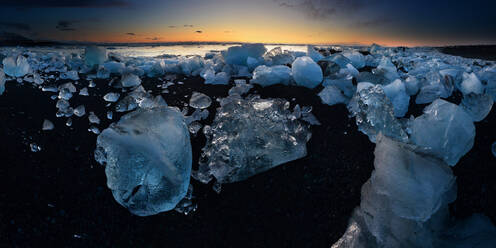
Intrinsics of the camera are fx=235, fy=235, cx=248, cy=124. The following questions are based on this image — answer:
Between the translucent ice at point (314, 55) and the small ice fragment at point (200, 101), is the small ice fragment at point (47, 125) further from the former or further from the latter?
the translucent ice at point (314, 55)

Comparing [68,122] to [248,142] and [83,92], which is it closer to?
[83,92]

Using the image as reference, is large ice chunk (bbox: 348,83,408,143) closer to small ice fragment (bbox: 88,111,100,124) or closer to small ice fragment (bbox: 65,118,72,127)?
small ice fragment (bbox: 88,111,100,124)

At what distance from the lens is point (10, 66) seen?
2570 millimetres

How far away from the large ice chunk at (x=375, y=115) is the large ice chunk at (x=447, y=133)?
0.39 feet

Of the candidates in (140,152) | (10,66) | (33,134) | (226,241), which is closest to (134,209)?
(140,152)

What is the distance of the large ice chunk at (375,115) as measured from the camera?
1.49 m

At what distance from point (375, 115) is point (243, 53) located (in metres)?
1.45

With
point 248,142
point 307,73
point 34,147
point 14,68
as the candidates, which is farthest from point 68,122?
point 307,73

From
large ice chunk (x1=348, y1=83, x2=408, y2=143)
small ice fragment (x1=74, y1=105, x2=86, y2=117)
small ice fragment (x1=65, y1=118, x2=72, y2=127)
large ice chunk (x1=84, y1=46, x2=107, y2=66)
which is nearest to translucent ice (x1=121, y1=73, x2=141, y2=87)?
small ice fragment (x1=74, y1=105, x2=86, y2=117)

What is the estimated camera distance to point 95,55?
267 centimetres

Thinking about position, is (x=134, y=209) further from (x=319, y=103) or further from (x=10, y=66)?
(x=10, y=66)

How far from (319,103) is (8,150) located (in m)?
2.21

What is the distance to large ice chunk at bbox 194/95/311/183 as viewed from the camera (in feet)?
4.60

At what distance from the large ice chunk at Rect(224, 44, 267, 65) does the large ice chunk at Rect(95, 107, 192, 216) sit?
127 centimetres
